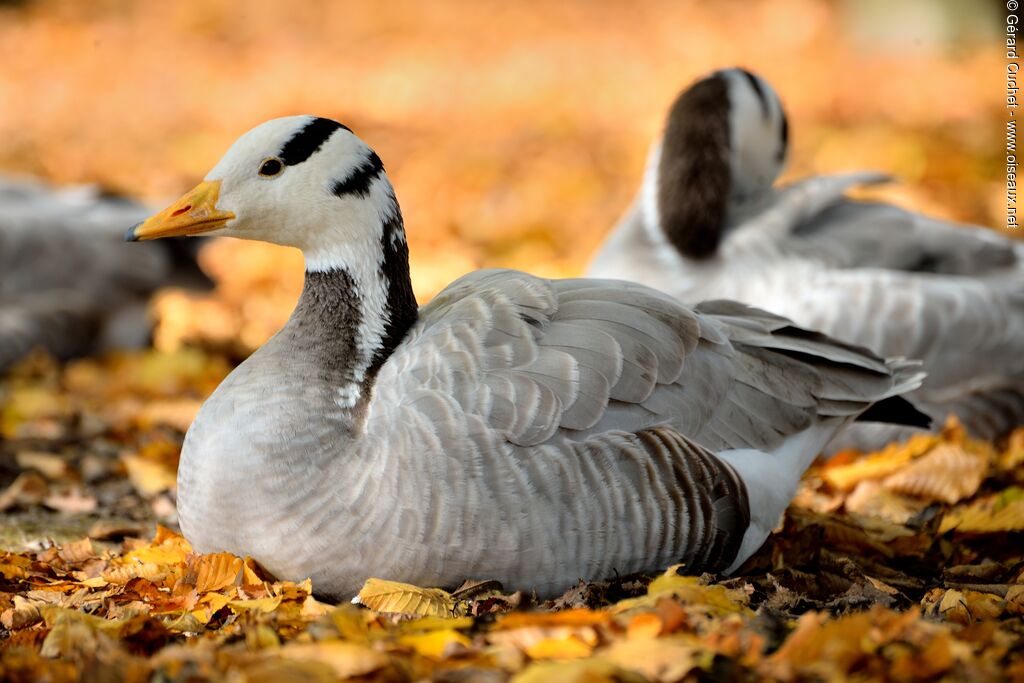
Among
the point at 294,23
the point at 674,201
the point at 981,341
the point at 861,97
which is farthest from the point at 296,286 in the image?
the point at 294,23

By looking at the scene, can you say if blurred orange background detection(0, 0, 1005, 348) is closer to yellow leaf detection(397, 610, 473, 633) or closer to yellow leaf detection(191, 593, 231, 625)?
yellow leaf detection(191, 593, 231, 625)

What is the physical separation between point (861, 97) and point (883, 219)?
313 inches

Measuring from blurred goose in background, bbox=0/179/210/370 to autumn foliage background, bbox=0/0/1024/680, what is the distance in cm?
25

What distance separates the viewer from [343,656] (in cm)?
312

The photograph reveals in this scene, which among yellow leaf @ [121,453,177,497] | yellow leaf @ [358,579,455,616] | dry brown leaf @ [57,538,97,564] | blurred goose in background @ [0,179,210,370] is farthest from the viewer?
blurred goose in background @ [0,179,210,370]

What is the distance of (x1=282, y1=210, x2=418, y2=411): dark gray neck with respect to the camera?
4.11 meters

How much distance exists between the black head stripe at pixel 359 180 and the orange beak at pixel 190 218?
0.38 m

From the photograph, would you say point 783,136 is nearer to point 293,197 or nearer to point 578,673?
point 293,197

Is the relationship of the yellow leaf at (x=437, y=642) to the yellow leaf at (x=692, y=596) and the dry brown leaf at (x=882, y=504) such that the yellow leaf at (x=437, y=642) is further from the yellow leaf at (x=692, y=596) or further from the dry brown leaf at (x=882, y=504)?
the dry brown leaf at (x=882, y=504)

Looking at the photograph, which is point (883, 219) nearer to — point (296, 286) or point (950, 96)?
point (296, 286)

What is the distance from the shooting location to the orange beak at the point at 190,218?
4086mm

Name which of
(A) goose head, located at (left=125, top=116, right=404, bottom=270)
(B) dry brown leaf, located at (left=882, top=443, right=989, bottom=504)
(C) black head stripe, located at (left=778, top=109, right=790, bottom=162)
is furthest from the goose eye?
(C) black head stripe, located at (left=778, top=109, right=790, bottom=162)

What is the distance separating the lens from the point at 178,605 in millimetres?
3994

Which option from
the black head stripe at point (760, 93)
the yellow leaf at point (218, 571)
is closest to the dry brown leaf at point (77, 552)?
the yellow leaf at point (218, 571)
